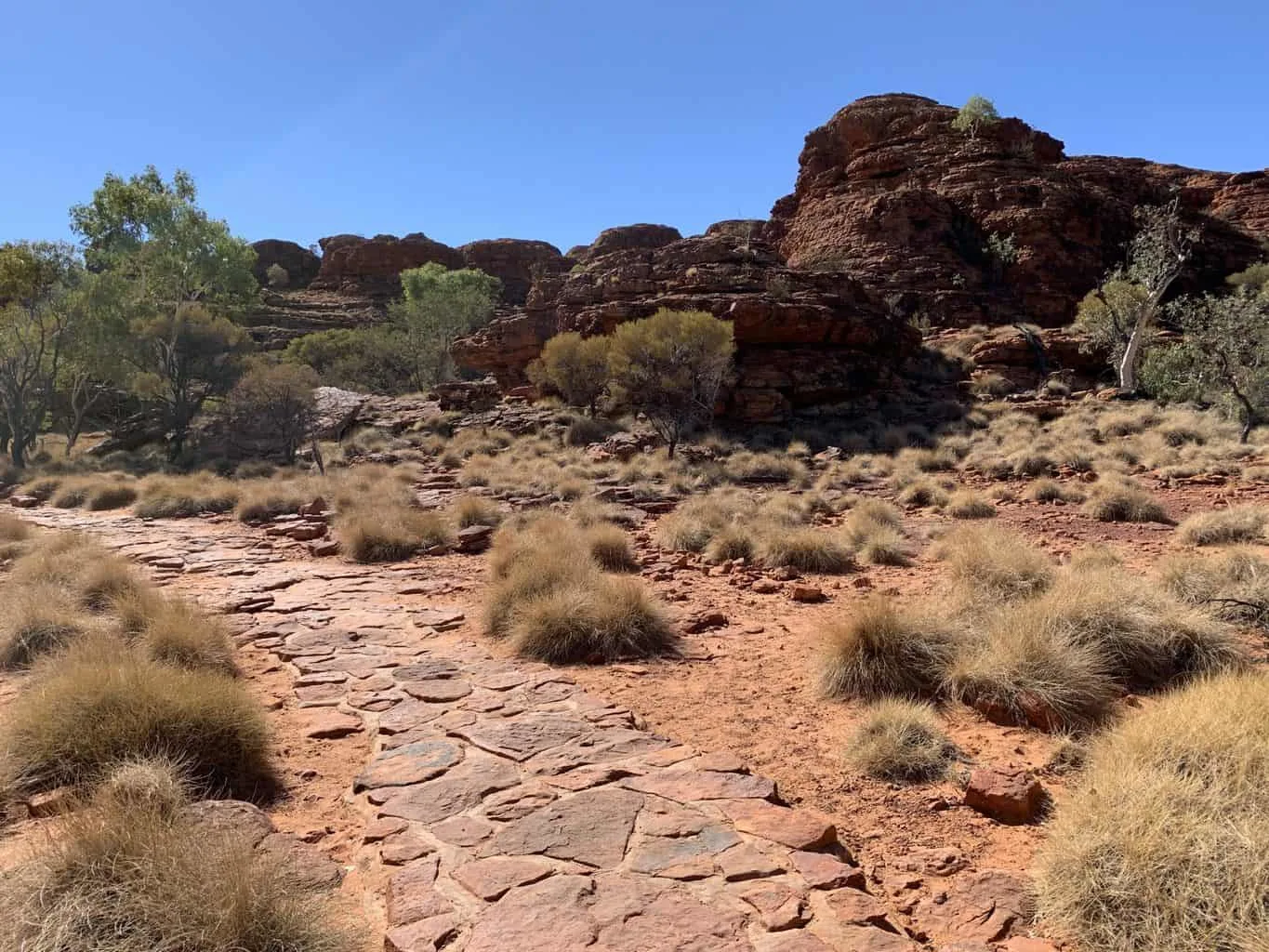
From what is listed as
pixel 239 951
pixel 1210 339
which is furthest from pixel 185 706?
pixel 1210 339

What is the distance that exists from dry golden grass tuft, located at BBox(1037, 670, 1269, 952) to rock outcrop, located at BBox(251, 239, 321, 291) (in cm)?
7173

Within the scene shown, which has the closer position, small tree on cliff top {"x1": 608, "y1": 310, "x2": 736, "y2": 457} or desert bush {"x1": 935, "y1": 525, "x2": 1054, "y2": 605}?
desert bush {"x1": 935, "y1": 525, "x2": 1054, "y2": 605}

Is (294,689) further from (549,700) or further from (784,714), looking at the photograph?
(784,714)

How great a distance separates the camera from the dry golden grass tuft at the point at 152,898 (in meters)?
2.28

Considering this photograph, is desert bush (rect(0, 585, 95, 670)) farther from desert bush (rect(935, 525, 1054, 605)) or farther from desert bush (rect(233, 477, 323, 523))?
desert bush (rect(233, 477, 323, 523))

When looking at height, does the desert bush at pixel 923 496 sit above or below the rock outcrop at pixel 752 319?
below

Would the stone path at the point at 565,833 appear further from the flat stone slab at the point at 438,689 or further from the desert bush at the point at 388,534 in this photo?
the desert bush at the point at 388,534

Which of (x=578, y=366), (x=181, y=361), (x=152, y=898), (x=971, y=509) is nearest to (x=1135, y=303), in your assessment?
(x=578, y=366)

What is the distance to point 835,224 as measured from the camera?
40094mm

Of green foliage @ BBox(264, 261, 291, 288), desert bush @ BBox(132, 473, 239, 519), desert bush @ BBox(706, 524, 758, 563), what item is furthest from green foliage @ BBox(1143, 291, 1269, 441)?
green foliage @ BBox(264, 261, 291, 288)

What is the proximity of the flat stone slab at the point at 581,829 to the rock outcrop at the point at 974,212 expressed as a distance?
32.2 m

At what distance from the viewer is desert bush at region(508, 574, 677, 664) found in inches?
241

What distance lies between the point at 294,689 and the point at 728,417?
2069 cm

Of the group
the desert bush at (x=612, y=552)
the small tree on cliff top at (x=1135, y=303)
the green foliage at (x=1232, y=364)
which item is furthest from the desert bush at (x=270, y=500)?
the small tree on cliff top at (x=1135, y=303)
